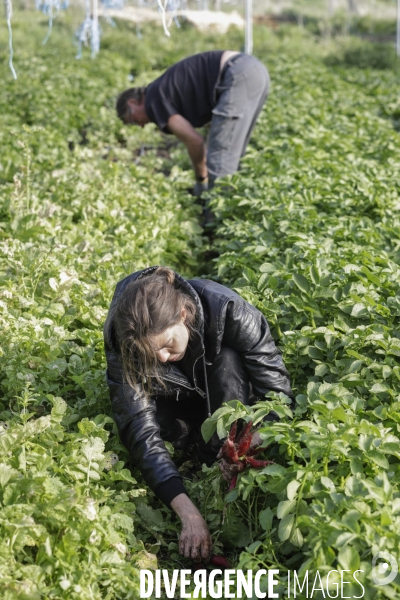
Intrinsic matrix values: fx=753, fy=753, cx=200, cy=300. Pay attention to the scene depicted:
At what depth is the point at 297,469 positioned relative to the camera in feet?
7.20

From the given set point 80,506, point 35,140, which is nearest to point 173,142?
point 35,140

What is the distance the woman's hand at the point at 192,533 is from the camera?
2.47 metres

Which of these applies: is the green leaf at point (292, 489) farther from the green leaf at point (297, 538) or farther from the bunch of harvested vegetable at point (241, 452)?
the bunch of harvested vegetable at point (241, 452)

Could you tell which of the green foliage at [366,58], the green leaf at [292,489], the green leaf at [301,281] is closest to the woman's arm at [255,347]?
the green leaf at [301,281]

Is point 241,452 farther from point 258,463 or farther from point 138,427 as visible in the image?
point 138,427

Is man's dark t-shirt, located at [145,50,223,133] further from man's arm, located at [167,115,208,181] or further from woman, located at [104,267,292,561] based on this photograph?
woman, located at [104,267,292,561]

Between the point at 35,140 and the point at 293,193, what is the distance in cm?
239

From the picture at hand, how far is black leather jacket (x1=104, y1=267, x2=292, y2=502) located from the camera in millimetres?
2629

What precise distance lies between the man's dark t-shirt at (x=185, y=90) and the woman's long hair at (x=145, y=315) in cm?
328

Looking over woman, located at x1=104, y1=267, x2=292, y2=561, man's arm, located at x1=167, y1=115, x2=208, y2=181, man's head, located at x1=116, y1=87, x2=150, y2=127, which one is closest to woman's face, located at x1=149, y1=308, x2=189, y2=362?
woman, located at x1=104, y1=267, x2=292, y2=561

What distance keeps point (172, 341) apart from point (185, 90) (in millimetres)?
3537

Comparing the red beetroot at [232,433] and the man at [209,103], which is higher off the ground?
the man at [209,103]

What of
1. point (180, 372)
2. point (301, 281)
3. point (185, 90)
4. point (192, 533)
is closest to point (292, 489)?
point (192, 533)

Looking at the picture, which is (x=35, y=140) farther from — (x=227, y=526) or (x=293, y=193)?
(x=227, y=526)
